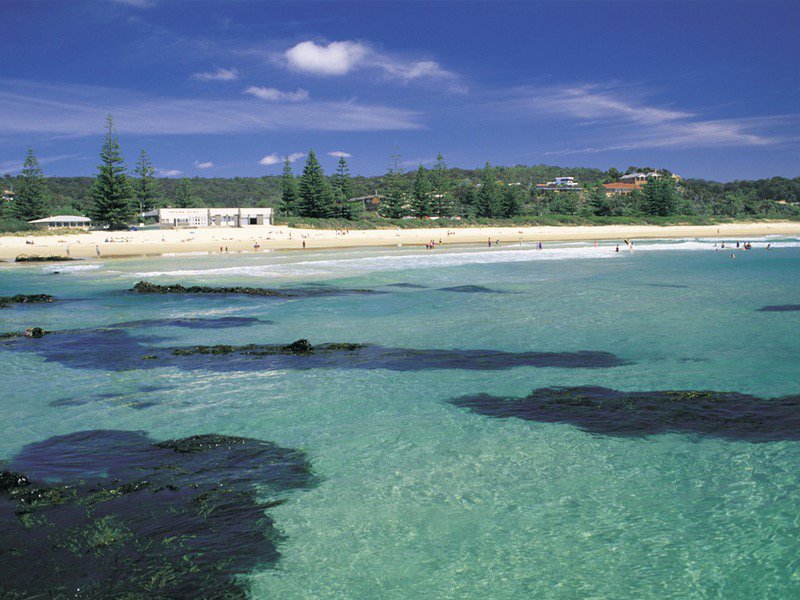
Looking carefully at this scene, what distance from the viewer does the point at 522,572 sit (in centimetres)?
533

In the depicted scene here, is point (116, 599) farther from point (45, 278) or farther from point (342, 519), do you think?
point (45, 278)

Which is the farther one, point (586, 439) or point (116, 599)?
point (586, 439)

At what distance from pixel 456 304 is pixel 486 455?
13641 millimetres

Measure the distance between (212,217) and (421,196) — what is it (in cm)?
2675

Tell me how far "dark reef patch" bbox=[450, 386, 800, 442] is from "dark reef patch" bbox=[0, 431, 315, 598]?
3556 mm

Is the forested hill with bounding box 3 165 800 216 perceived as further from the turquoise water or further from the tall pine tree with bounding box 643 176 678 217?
the turquoise water

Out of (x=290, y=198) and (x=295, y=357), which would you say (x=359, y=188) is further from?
(x=295, y=357)

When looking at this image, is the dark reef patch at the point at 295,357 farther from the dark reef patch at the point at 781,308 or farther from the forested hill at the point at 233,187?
the forested hill at the point at 233,187

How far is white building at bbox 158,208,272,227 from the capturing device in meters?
71.2

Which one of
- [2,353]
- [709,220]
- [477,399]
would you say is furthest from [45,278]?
[709,220]

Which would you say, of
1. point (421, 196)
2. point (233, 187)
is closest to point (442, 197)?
point (421, 196)

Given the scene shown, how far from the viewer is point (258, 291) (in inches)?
968

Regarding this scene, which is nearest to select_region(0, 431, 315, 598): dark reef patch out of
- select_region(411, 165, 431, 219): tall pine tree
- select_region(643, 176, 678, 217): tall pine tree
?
select_region(411, 165, 431, 219): tall pine tree

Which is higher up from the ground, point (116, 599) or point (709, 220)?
point (709, 220)
